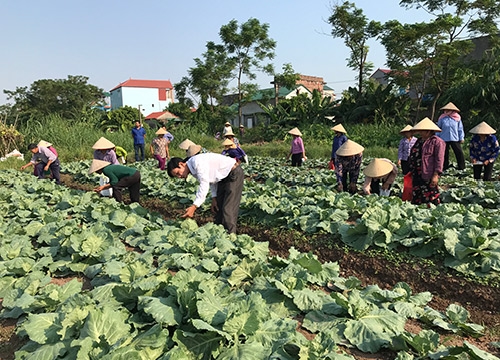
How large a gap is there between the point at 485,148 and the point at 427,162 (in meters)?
3.26

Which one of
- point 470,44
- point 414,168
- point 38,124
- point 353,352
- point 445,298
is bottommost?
point 445,298

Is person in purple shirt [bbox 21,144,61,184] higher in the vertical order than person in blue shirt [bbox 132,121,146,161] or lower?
lower

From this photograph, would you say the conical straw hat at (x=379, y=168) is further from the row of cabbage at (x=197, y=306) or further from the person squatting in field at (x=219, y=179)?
the row of cabbage at (x=197, y=306)

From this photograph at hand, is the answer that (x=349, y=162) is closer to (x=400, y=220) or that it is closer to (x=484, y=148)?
(x=400, y=220)

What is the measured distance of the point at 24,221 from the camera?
18.9 feet

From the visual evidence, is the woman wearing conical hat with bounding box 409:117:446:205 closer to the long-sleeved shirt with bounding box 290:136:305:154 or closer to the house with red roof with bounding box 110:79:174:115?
the long-sleeved shirt with bounding box 290:136:305:154

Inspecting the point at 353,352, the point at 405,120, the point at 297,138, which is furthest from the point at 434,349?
the point at 405,120

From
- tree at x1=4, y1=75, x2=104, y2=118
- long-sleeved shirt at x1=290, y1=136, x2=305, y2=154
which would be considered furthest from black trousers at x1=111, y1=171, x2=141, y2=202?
tree at x1=4, y1=75, x2=104, y2=118

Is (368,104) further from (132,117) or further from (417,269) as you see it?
(132,117)

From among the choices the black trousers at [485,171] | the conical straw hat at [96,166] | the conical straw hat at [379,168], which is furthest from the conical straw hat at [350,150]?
the conical straw hat at [96,166]

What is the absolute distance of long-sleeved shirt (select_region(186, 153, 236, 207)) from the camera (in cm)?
458

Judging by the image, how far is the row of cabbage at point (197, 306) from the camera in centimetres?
216

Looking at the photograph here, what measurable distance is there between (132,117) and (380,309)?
3345 cm

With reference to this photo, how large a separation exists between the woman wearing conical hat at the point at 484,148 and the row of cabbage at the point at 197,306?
590 centimetres
